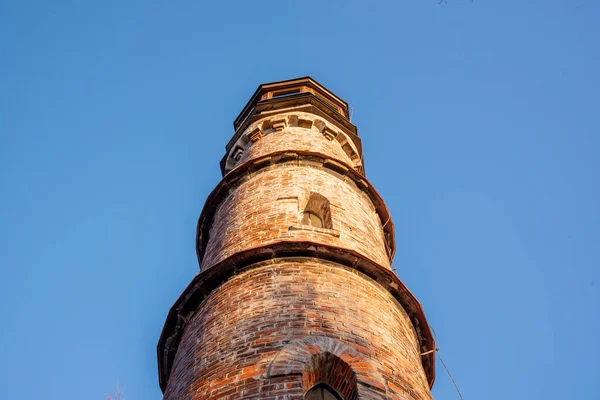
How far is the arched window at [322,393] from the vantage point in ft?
23.2

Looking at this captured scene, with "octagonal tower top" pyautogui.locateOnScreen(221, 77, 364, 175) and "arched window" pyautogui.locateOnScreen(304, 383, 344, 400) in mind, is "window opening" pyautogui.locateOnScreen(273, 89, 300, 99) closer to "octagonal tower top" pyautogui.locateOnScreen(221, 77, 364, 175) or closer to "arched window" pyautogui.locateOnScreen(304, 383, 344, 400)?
"octagonal tower top" pyautogui.locateOnScreen(221, 77, 364, 175)

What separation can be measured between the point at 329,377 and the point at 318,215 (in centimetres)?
452

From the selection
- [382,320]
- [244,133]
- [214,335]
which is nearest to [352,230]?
[382,320]

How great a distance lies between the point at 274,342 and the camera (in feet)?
24.1

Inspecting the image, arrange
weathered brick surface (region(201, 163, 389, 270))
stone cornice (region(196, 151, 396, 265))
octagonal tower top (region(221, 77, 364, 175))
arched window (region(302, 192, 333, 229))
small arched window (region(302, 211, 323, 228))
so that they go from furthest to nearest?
octagonal tower top (region(221, 77, 364, 175)) → stone cornice (region(196, 151, 396, 265)) → arched window (region(302, 192, 333, 229)) → small arched window (region(302, 211, 323, 228)) → weathered brick surface (region(201, 163, 389, 270))

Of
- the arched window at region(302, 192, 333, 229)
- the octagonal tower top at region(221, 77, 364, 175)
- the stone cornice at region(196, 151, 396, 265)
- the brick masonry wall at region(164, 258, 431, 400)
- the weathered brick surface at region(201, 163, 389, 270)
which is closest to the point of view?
the brick masonry wall at region(164, 258, 431, 400)

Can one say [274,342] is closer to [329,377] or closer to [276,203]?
[329,377]

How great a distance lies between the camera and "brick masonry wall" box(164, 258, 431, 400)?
6.91 metres

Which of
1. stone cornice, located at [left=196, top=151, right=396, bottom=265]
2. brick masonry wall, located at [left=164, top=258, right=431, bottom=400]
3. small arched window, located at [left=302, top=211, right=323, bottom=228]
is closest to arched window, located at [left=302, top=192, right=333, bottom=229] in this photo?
small arched window, located at [left=302, top=211, right=323, bottom=228]

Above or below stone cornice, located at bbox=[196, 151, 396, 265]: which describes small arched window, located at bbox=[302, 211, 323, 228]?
below

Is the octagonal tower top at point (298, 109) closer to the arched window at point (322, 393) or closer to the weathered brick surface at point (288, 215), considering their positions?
Result: the weathered brick surface at point (288, 215)

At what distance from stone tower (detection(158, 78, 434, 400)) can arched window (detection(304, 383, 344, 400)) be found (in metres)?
0.01

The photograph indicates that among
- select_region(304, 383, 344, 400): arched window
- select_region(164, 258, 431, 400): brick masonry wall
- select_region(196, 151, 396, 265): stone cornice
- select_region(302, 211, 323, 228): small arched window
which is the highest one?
select_region(196, 151, 396, 265): stone cornice

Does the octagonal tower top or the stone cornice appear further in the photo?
the octagonal tower top
